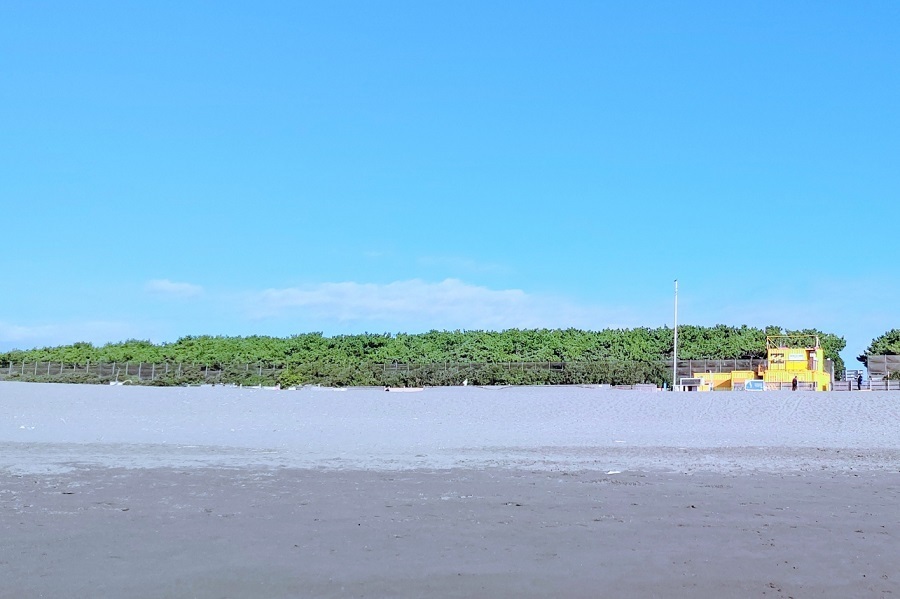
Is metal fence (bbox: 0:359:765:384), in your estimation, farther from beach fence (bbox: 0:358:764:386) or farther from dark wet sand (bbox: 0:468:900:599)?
dark wet sand (bbox: 0:468:900:599)

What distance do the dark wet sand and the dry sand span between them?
1.0 inches

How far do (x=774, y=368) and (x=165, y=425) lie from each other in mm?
29177

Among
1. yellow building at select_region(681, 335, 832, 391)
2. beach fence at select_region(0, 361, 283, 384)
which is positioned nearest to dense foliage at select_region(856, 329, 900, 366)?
yellow building at select_region(681, 335, 832, 391)

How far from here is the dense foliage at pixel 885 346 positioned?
5466 cm

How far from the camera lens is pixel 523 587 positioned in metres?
5.33

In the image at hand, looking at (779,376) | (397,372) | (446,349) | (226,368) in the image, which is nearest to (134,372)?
(226,368)

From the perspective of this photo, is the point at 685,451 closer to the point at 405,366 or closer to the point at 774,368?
the point at 774,368

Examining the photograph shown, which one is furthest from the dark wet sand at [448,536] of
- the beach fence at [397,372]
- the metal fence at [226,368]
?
the metal fence at [226,368]

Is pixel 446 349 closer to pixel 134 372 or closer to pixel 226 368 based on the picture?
pixel 226 368

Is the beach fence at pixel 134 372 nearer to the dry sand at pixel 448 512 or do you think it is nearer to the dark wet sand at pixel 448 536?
the dry sand at pixel 448 512

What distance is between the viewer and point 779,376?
37.3 metres

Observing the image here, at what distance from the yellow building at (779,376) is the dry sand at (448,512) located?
1977 cm

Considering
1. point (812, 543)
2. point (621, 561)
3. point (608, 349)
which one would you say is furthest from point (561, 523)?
point (608, 349)

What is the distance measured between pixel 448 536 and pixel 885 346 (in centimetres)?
5662
